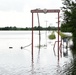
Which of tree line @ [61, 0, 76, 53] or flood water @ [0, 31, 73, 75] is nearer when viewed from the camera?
flood water @ [0, 31, 73, 75]

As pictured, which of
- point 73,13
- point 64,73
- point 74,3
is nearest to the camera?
point 64,73

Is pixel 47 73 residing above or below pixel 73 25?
below

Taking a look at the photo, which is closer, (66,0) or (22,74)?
(22,74)

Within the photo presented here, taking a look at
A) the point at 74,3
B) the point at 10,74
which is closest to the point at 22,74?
the point at 10,74

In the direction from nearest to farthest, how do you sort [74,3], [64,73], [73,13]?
[64,73]
[73,13]
[74,3]

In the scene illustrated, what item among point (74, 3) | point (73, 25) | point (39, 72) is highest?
point (74, 3)

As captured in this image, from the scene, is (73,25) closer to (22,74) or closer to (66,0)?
(66,0)

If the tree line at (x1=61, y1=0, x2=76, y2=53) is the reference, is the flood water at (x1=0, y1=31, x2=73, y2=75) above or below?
below

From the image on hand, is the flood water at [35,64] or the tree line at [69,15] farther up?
the tree line at [69,15]

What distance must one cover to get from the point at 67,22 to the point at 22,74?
30.4 feet

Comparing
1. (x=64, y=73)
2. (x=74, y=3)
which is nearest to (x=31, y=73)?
(x=64, y=73)

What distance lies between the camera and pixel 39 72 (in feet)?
80.3

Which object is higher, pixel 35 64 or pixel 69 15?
pixel 69 15

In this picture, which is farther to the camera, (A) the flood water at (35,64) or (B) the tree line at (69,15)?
(B) the tree line at (69,15)
